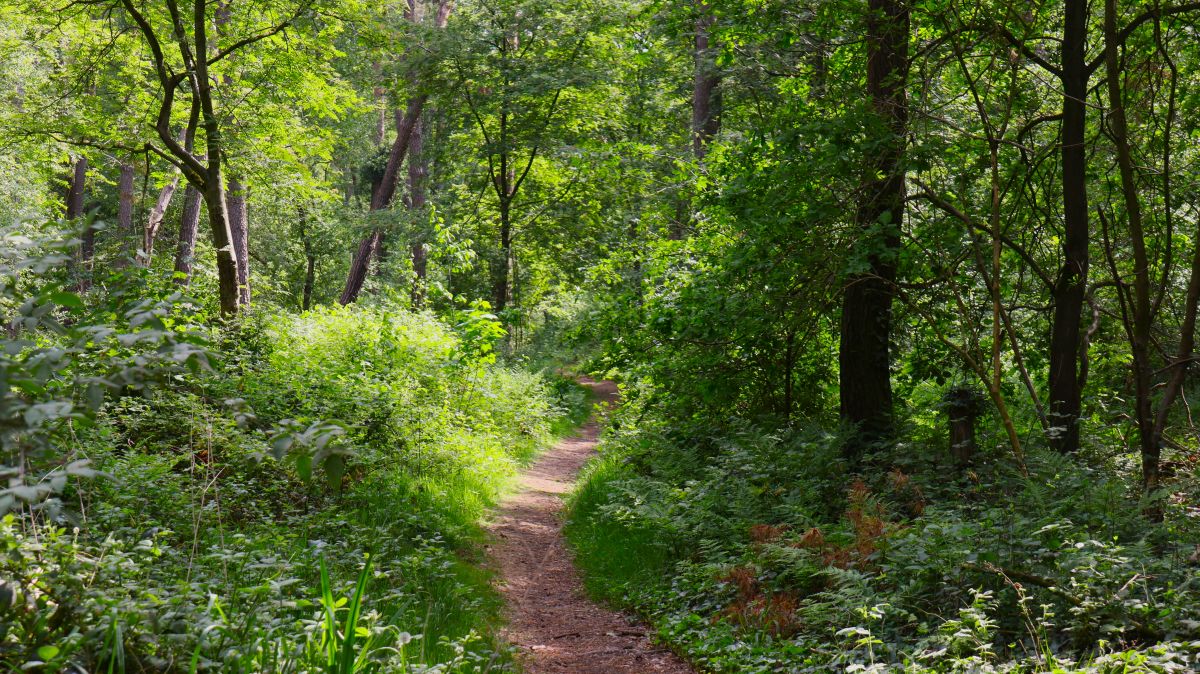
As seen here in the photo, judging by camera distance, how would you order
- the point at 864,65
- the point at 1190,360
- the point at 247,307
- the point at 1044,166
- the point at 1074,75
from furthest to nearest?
the point at 247,307
the point at 864,65
the point at 1044,166
the point at 1074,75
the point at 1190,360

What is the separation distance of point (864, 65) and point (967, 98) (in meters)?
1.67

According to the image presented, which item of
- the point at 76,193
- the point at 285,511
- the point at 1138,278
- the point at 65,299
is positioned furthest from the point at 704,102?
the point at 76,193

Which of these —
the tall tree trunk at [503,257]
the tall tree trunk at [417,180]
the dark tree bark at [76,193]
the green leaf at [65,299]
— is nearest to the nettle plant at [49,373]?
the green leaf at [65,299]

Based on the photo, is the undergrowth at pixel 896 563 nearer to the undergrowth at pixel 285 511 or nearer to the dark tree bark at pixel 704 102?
the undergrowth at pixel 285 511

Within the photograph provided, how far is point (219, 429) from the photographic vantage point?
7.64 meters

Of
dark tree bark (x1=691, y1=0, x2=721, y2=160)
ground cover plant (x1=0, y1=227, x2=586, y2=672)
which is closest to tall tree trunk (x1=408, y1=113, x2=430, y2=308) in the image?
ground cover plant (x1=0, y1=227, x2=586, y2=672)

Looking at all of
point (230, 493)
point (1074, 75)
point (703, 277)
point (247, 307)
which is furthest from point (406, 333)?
point (1074, 75)

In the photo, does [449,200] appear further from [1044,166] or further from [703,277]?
[1044,166]

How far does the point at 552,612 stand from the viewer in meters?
7.08

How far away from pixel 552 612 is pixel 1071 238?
17.5ft

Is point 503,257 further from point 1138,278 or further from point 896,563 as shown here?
point 896,563

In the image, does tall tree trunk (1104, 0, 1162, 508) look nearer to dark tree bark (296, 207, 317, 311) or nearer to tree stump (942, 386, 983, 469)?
tree stump (942, 386, 983, 469)

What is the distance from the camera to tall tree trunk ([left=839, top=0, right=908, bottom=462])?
7.56 metres

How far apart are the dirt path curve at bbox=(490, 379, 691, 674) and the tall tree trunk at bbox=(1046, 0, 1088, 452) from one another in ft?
12.5
